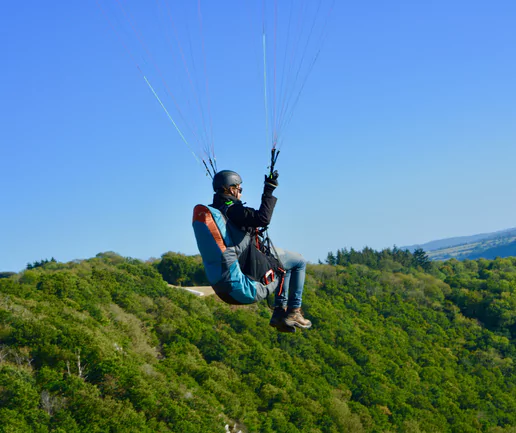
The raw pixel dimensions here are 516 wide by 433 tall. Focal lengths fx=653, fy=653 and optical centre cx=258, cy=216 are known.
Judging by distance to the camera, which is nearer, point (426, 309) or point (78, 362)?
point (78, 362)

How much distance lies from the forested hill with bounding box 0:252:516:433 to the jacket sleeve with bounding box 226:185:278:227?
27180 millimetres

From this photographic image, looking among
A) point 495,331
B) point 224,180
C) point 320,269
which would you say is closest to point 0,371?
point 224,180

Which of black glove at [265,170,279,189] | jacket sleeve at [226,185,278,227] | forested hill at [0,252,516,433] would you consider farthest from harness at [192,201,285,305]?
forested hill at [0,252,516,433]

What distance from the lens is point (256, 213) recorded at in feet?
29.6

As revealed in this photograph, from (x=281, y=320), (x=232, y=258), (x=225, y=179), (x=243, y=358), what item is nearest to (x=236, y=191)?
(x=225, y=179)

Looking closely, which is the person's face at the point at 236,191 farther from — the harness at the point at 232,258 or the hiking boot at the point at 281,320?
the hiking boot at the point at 281,320

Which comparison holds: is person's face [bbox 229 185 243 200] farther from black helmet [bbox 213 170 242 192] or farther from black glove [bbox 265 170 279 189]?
black glove [bbox 265 170 279 189]

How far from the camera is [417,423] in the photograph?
56.0m

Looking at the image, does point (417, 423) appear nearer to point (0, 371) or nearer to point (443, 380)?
point (443, 380)

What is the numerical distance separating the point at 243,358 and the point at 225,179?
4746 cm

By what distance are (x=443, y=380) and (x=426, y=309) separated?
18.6m

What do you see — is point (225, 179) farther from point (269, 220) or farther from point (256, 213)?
point (269, 220)

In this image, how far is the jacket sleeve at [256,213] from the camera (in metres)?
8.95

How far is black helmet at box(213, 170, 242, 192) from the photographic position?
9.39m
